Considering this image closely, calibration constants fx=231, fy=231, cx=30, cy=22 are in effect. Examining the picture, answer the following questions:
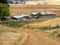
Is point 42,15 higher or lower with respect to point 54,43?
lower

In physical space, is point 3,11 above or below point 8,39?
below

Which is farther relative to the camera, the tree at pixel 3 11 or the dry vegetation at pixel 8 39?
the tree at pixel 3 11

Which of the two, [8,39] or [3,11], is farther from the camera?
[3,11]

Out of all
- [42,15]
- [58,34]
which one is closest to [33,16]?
[42,15]

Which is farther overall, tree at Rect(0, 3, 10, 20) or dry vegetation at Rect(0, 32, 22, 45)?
tree at Rect(0, 3, 10, 20)

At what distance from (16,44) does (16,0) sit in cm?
16655

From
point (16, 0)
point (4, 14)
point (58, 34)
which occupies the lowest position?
point (16, 0)

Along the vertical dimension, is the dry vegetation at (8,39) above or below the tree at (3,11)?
above

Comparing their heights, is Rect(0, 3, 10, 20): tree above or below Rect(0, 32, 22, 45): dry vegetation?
below

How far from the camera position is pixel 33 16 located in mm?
74438

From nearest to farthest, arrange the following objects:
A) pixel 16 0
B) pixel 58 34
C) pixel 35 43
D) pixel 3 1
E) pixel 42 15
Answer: pixel 35 43
pixel 58 34
pixel 3 1
pixel 42 15
pixel 16 0

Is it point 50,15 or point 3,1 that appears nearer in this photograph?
point 3,1

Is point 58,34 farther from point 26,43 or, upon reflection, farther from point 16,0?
point 16,0

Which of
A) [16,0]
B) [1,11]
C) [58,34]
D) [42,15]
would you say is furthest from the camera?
[16,0]
